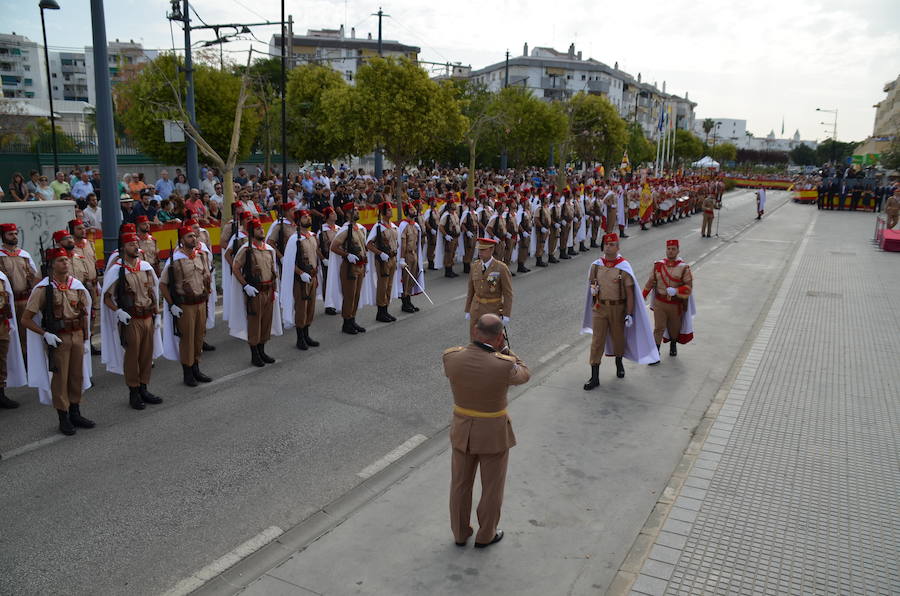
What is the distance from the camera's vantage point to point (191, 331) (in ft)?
28.2

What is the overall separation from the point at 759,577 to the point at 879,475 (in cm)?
242

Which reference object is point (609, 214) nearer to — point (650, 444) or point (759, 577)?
point (650, 444)

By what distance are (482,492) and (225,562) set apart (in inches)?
74.9

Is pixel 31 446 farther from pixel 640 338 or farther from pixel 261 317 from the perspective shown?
pixel 640 338

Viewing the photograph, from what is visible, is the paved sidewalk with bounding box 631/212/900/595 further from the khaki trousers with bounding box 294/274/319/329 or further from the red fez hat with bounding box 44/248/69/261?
the red fez hat with bounding box 44/248/69/261

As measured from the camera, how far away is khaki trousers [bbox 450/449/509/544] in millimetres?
5047

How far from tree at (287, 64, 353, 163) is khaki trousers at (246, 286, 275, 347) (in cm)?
2317

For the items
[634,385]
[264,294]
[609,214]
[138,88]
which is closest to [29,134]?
[138,88]

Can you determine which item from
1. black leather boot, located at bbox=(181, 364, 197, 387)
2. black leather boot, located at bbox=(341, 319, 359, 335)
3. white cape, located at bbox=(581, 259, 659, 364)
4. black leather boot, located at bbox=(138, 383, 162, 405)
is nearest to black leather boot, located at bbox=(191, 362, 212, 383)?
black leather boot, located at bbox=(181, 364, 197, 387)

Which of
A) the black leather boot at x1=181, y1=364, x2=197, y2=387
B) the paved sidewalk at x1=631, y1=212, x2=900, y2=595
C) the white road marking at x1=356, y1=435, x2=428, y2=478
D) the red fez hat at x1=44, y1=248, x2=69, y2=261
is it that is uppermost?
the red fez hat at x1=44, y1=248, x2=69, y2=261

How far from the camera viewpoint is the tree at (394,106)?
74.9 feet

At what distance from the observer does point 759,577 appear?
15.7ft

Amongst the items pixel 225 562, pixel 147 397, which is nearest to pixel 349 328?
pixel 147 397

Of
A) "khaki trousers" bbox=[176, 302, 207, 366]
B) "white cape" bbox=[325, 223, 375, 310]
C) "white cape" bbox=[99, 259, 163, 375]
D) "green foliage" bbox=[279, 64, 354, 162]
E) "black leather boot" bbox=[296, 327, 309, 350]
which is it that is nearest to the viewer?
"white cape" bbox=[99, 259, 163, 375]
